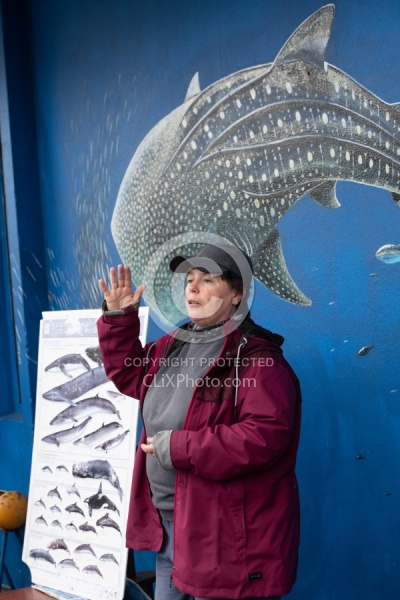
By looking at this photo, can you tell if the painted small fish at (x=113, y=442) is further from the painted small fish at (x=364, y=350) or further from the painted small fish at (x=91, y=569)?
the painted small fish at (x=364, y=350)

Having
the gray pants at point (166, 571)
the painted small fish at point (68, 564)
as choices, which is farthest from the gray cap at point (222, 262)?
the painted small fish at point (68, 564)

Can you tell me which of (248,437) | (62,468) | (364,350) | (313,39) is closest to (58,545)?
(62,468)

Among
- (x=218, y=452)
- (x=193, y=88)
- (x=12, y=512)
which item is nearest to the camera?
(x=218, y=452)

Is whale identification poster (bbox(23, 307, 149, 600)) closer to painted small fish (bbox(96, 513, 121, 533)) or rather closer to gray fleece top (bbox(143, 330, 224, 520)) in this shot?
painted small fish (bbox(96, 513, 121, 533))

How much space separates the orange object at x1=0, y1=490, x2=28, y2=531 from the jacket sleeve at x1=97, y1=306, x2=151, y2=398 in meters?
1.56

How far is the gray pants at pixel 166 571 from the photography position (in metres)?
1.99

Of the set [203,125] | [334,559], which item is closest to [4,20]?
[203,125]

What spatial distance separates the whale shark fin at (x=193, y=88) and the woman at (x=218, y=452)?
4.01 feet

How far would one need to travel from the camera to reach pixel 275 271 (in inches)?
108

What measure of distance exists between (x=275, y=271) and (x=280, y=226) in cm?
19

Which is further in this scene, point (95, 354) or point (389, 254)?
point (95, 354)

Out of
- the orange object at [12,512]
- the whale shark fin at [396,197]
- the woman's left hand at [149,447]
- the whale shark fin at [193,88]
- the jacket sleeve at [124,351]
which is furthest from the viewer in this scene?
the orange object at [12,512]

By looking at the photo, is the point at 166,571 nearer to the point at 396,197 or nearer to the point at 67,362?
the point at 67,362

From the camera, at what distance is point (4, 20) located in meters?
3.76
